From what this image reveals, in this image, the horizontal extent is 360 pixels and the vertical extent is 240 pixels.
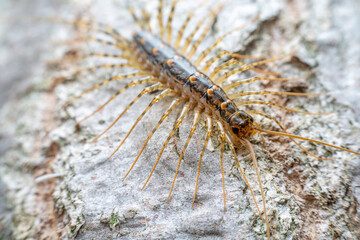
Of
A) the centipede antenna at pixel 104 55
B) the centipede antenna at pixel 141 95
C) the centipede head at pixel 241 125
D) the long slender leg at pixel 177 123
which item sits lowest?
the centipede head at pixel 241 125

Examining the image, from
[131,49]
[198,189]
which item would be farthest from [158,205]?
[131,49]

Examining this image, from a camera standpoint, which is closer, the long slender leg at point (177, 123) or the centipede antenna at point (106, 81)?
the long slender leg at point (177, 123)

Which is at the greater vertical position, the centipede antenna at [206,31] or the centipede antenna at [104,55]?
the centipede antenna at [104,55]

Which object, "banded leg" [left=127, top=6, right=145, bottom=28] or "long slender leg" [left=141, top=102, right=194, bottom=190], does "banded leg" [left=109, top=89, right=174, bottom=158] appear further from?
"banded leg" [left=127, top=6, right=145, bottom=28]

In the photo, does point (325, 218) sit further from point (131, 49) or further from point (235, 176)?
point (131, 49)

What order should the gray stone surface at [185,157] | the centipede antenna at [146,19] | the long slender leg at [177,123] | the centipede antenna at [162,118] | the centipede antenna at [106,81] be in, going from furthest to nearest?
the centipede antenna at [146,19], the centipede antenna at [106,81], the centipede antenna at [162,118], the long slender leg at [177,123], the gray stone surface at [185,157]

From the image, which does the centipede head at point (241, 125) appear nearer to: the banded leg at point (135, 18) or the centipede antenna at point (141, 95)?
the centipede antenna at point (141, 95)

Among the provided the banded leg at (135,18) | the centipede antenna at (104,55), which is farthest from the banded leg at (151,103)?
the banded leg at (135,18)
